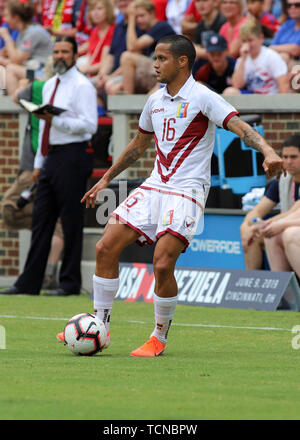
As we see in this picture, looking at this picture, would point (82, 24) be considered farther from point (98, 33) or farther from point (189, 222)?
point (189, 222)

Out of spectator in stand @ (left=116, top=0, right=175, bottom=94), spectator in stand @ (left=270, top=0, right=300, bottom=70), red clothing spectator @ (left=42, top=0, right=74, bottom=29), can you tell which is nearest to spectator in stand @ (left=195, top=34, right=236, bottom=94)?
spectator in stand @ (left=270, top=0, right=300, bottom=70)

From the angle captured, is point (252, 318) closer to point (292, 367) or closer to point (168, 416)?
point (292, 367)

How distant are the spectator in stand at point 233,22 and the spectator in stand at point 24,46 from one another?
3073 millimetres

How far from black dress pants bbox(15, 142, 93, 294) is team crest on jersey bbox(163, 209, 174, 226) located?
5.62 meters

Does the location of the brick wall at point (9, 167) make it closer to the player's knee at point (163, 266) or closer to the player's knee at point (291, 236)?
the player's knee at point (291, 236)

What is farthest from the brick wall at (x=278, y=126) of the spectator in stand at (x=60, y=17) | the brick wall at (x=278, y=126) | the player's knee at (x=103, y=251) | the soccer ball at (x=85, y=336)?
the soccer ball at (x=85, y=336)

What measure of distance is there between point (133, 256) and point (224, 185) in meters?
1.56

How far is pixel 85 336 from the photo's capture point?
7.85 metres

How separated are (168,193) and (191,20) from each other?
9.19 meters

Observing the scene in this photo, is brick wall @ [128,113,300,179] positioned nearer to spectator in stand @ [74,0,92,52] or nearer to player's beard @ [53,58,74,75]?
player's beard @ [53,58,74,75]

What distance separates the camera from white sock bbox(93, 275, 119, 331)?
805cm

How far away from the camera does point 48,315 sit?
36.7 feet

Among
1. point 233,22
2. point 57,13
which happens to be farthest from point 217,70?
point 57,13

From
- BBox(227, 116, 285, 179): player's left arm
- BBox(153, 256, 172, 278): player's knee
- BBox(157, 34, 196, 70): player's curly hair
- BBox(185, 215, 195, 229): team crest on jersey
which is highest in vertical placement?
BBox(157, 34, 196, 70): player's curly hair
